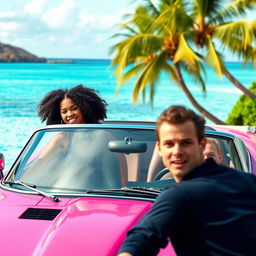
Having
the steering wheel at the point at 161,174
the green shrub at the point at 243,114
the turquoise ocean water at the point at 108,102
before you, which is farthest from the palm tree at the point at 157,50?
the steering wheel at the point at 161,174

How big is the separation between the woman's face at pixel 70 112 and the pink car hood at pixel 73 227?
165 centimetres

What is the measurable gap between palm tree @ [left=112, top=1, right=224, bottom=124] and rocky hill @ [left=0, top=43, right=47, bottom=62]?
87.1 metres

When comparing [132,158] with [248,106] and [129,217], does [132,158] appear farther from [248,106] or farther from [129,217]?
[248,106]

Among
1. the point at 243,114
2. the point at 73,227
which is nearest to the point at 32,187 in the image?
the point at 73,227

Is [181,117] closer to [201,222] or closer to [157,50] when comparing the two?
[201,222]

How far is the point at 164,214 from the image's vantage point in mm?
2291

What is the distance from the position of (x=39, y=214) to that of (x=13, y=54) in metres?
113

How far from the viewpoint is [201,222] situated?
2.30 m

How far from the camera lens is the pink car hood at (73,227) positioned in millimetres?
3178

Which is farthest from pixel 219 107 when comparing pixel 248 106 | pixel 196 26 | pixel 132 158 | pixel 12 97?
pixel 132 158

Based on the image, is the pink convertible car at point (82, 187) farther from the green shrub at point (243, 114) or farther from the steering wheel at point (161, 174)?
the green shrub at point (243, 114)

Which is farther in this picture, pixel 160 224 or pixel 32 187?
pixel 32 187

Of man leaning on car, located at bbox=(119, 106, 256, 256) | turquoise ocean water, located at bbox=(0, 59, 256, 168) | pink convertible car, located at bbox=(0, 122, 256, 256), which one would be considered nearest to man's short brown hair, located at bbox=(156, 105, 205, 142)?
man leaning on car, located at bbox=(119, 106, 256, 256)

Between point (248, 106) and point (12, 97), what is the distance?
42.5 m
